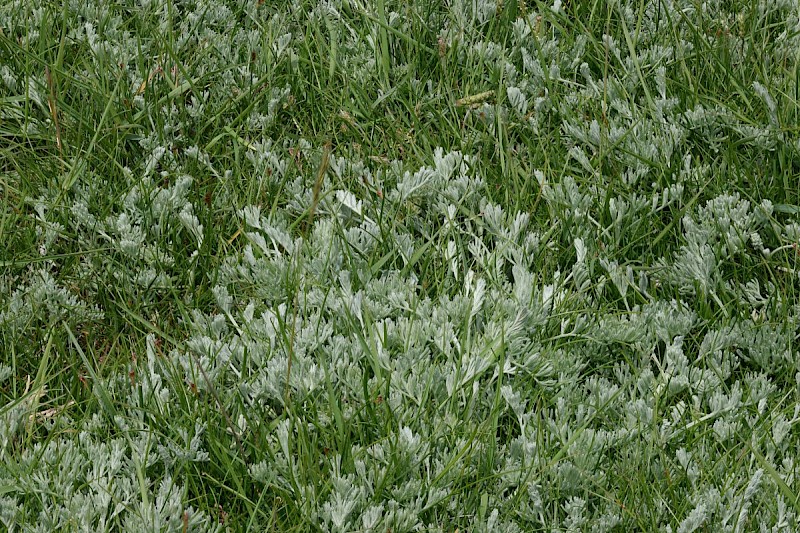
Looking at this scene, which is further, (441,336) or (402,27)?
(402,27)

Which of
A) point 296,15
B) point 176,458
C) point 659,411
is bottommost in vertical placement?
point 659,411

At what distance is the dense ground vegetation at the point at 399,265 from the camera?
3230 mm

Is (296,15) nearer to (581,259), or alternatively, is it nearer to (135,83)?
(135,83)

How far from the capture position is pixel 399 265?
4066 mm

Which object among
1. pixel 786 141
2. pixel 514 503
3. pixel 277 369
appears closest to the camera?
pixel 514 503

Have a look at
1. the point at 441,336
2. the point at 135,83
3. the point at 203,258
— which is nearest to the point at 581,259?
the point at 441,336

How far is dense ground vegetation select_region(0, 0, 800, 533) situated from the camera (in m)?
3.23

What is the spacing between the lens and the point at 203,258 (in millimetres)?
4070

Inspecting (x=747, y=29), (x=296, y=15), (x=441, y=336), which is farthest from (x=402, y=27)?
(x=441, y=336)

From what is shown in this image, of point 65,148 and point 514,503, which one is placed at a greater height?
point 65,148

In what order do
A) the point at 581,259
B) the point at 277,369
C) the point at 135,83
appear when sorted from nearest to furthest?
the point at 277,369
the point at 581,259
the point at 135,83

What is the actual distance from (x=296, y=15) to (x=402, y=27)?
545 millimetres

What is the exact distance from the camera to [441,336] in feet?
11.9

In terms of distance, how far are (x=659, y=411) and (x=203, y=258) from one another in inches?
72.6
